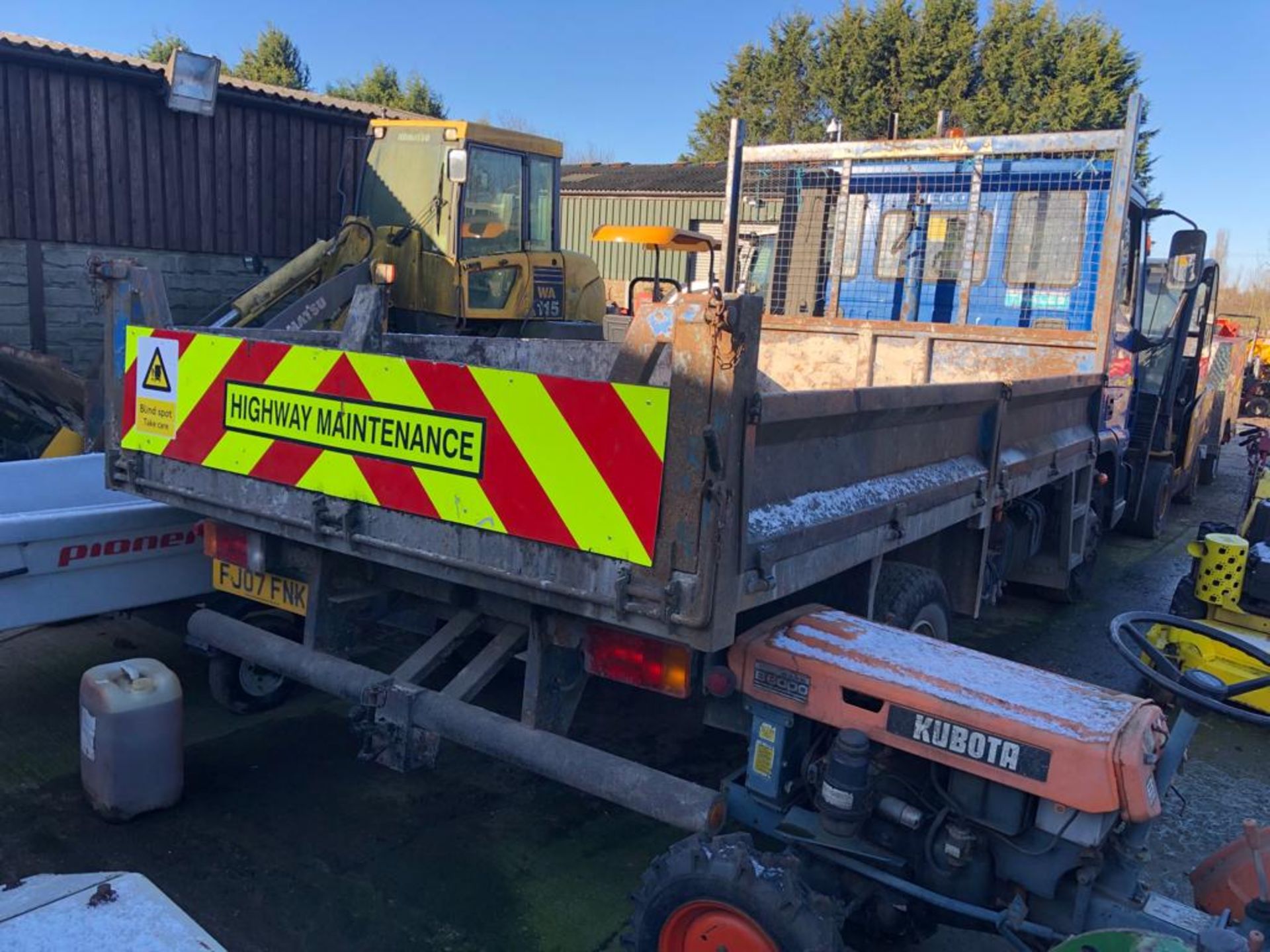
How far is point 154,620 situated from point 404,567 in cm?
209

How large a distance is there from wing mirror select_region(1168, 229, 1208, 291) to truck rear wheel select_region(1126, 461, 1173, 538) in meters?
2.44

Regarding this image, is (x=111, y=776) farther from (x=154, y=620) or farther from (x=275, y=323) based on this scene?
(x=275, y=323)

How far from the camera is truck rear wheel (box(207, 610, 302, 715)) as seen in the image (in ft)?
14.3

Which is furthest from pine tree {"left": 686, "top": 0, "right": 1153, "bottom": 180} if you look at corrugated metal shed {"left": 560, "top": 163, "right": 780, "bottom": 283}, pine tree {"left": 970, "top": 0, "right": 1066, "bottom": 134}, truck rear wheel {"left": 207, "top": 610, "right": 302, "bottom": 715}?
truck rear wheel {"left": 207, "top": 610, "right": 302, "bottom": 715}

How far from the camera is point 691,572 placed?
243 centimetres

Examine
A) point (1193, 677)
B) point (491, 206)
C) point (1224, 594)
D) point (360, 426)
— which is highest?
point (491, 206)

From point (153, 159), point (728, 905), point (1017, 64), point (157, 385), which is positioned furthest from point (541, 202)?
point (1017, 64)

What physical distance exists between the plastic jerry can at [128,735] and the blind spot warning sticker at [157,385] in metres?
0.86

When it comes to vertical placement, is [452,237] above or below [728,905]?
above

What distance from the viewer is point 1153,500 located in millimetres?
8734

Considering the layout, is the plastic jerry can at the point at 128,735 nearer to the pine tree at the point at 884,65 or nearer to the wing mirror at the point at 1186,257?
the wing mirror at the point at 1186,257

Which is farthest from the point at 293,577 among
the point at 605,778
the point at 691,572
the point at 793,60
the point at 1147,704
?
the point at 793,60

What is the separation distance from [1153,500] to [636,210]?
707 inches

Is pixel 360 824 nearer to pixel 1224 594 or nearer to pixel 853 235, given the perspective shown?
pixel 853 235
